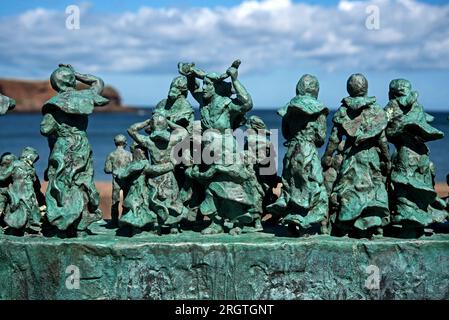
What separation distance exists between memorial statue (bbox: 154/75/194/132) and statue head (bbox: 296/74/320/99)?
1304mm

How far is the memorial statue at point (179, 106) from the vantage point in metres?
9.68

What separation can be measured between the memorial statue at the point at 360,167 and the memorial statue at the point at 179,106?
1.66m

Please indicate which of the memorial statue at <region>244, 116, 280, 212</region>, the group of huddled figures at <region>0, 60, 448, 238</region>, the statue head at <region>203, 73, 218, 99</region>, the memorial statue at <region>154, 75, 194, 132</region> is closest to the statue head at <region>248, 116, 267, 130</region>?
the memorial statue at <region>244, 116, 280, 212</region>

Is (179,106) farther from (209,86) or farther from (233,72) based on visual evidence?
(233,72)

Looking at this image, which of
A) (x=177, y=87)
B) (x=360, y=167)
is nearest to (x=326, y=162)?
(x=360, y=167)

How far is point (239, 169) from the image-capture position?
9.30 meters

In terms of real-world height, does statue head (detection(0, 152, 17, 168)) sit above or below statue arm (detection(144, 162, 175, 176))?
above

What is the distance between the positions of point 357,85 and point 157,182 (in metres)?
2.43

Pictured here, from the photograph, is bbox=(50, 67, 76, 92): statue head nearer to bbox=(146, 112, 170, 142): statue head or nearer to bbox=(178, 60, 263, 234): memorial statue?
bbox=(146, 112, 170, 142): statue head

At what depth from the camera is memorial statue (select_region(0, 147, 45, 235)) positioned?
927cm

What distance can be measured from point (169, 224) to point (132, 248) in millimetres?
606

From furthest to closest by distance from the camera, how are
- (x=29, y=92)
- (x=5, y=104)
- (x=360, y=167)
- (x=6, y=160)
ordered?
1. (x=29, y=92)
2. (x=6, y=160)
3. (x=5, y=104)
4. (x=360, y=167)

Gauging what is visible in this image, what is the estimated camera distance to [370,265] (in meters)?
8.95

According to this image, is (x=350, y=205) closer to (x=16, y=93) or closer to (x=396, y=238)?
(x=396, y=238)
